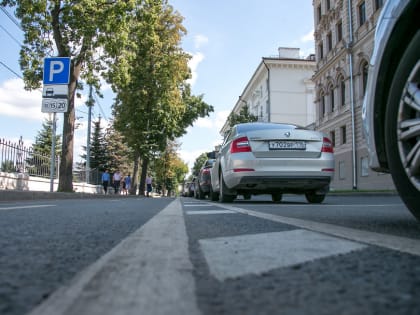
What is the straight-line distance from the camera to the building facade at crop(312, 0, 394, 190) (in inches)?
952

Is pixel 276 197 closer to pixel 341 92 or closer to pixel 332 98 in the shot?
pixel 341 92

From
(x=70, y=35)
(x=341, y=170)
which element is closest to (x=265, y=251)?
(x=70, y=35)

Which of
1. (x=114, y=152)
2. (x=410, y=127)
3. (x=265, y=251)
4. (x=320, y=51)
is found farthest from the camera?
(x=114, y=152)

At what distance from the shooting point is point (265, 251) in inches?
59.7

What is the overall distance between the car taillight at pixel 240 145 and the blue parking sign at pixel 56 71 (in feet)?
24.0

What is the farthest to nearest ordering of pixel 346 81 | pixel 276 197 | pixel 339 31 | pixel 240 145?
1. pixel 339 31
2. pixel 346 81
3. pixel 276 197
4. pixel 240 145

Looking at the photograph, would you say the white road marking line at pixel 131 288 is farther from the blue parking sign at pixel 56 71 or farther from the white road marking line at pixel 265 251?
the blue parking sign at pixel 56 71

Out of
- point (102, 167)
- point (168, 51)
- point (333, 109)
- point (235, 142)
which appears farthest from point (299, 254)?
point (102, 167)

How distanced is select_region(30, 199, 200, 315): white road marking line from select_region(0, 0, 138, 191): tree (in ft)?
48.5

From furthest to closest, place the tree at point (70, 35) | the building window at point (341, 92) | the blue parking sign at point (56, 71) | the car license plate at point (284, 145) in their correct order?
the building window at point (341, 92) → the tree at point (70, 35) → the blue parking sign at point (56, 71) → the car license plate at point (284, 145)

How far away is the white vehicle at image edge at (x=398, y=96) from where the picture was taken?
229cm

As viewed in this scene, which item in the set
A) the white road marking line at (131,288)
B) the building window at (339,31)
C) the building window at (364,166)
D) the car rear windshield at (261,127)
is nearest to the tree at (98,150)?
the building window at (339,31)

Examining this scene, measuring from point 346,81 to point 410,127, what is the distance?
86.2 feet

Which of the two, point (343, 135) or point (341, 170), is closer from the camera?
point (341, 170)
